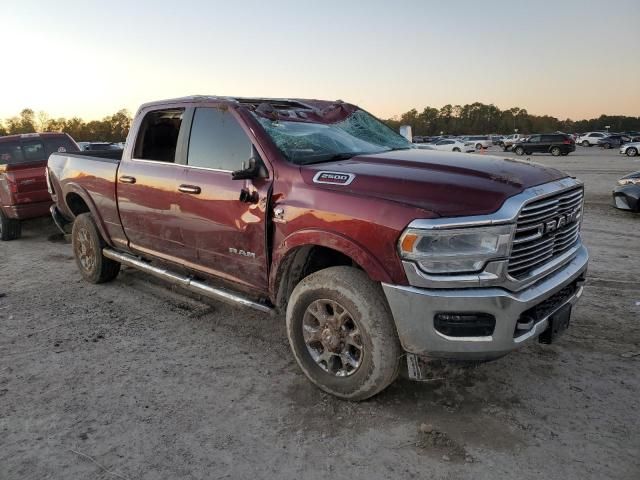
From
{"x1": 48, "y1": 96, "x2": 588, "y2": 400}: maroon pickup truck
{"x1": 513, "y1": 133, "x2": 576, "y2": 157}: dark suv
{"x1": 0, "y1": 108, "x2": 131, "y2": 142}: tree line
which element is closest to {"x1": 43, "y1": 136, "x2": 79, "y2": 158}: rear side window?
{"x1": 48, "y1": 96, "x2": 588, "y2": 400}: maroon pickup truck

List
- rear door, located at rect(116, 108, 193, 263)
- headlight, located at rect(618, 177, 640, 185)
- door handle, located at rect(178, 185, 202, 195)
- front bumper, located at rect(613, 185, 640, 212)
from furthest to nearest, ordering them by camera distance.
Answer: headlight, located at rect(618, 177, 640, 185) → front bumper, located at rect(613, 185, 640, 212) → rear door, located at rect(116, 108, 193, 263) → door handle, located at rect(178, 185, 202, 195)

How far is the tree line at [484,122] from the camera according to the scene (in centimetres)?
13300

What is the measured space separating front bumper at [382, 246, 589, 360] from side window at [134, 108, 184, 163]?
2638mm

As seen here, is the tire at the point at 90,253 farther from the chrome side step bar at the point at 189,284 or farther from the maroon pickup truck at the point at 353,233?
the maroon pickup truck at the point at 353,233

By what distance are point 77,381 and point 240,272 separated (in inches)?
55.1

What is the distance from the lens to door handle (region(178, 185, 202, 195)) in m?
4.05

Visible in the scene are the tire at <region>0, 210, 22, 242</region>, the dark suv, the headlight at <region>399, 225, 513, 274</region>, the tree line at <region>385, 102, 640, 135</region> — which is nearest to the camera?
the headlight at <region>399, 225, 513, 274</region>

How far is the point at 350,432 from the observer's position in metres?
2.98

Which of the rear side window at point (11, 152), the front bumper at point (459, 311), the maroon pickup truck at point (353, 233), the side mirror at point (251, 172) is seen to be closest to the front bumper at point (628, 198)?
the maroon pickup truck at point (353, 233)

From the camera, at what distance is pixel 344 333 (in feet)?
10.6

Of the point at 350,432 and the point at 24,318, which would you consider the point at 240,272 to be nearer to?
the point at 350,432

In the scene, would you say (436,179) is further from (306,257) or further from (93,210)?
(93,210)

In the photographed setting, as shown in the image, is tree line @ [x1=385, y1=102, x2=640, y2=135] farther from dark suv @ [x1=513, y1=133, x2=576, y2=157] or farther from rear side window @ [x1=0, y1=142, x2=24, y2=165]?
rear side window @ [x1=0, y1=142, x2=24, y2=165]

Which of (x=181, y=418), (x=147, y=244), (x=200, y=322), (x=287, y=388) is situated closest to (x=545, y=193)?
(x=287, y=388)
